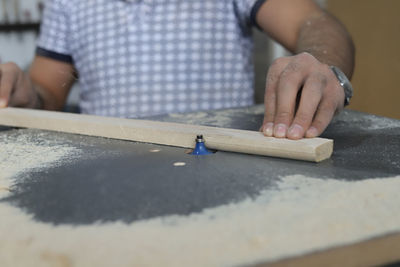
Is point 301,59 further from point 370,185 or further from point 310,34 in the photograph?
point 310,34

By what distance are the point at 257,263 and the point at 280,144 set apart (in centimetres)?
31

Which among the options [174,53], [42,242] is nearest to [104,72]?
[174,53]

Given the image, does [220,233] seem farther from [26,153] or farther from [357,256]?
[26,153]

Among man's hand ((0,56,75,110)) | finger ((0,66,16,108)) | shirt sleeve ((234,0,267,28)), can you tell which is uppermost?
shirt sleeve ((234,0,267,28))

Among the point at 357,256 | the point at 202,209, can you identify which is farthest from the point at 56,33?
the point at 357,256

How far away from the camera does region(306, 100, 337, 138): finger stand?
719mm

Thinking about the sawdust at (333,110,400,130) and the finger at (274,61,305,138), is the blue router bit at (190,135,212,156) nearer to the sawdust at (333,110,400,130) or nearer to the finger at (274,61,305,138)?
the finger at (274,61,305,138)

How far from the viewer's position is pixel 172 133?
2.54ft

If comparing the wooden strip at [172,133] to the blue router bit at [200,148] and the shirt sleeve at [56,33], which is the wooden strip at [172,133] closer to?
the blue router bit at [200,148]

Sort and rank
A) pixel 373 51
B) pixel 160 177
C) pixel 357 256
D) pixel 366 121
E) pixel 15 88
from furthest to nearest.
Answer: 1. pixel 373 51
2. pixel 15 88
3. pixel 366 121
4. pixel 160 177
5. pixel 357 256

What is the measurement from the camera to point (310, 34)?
122cm

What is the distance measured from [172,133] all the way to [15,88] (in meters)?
0.64

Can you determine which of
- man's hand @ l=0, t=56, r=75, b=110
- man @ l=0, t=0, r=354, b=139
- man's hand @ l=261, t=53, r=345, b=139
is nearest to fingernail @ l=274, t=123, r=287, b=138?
man's hand @ l=261, t=53, r=345, b=139

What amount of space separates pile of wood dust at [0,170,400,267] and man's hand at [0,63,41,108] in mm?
683
